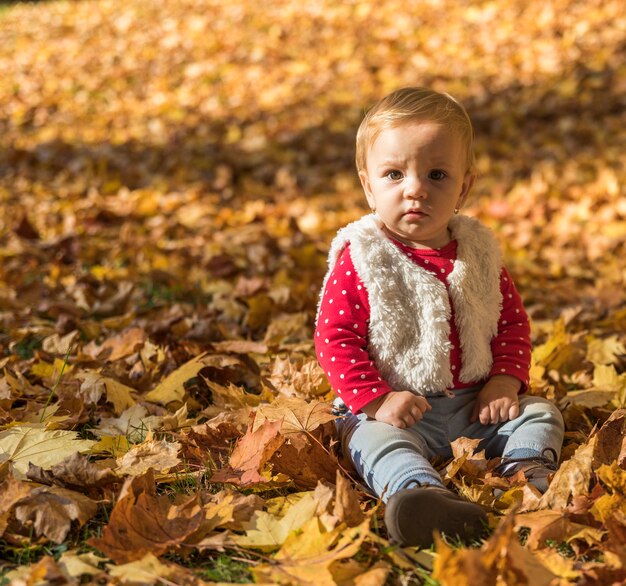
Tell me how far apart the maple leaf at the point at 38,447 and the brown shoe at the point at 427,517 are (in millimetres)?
852

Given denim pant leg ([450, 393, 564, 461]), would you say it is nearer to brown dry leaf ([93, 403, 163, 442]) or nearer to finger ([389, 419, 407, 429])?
finger ([389, 419, 407, 429])

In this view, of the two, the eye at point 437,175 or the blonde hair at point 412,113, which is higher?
the blonde hair at point 412,113

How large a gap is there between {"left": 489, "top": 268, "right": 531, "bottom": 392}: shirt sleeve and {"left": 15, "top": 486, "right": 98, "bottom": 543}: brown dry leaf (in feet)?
3.99

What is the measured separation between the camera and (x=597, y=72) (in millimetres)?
6934

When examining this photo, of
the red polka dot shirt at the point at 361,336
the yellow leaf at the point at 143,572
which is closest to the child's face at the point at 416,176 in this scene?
the red polka dot shirt at the point at 361,336

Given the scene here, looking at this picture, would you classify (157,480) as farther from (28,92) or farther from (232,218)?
(28,92)

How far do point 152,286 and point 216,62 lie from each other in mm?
5296

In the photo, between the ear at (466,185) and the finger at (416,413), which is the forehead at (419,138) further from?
the finger at (416,413)

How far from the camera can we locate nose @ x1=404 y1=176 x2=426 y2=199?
222cm

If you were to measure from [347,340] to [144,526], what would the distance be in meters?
0.76

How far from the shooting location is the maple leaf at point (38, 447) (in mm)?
2090

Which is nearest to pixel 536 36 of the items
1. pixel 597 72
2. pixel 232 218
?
pixel 597 72

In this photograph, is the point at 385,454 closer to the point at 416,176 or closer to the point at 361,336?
the point at 361,336

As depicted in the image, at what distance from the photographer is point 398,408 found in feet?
7.14
